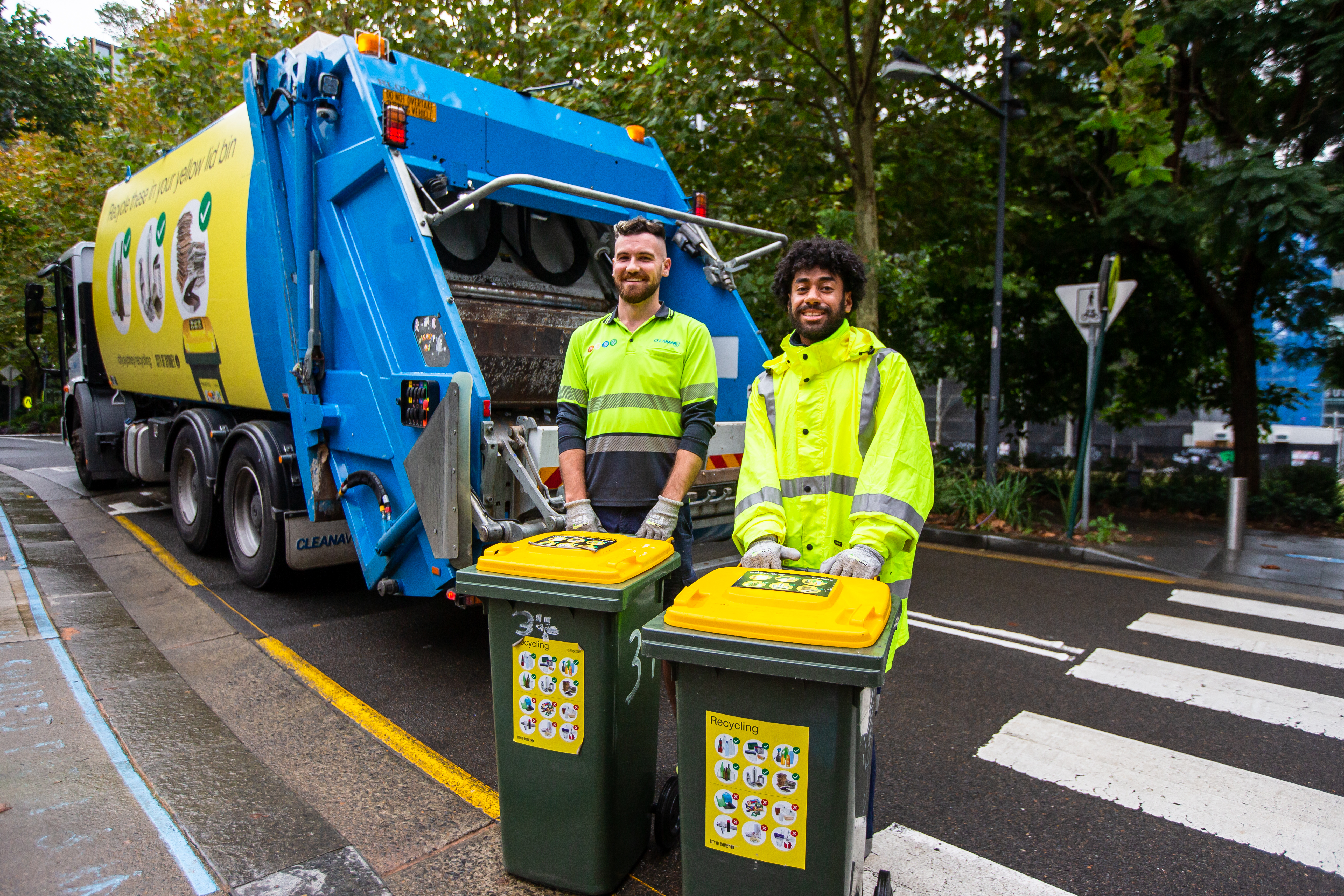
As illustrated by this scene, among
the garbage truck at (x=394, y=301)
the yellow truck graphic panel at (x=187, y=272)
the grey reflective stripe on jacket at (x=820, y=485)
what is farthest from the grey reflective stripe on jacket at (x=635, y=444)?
the yellow truck graphic panel at (x=187, y=272)

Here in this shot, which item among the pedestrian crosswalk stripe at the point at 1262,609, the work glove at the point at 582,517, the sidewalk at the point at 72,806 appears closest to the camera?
the sidewalk at the point at 72,806

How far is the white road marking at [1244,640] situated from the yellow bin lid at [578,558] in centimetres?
406

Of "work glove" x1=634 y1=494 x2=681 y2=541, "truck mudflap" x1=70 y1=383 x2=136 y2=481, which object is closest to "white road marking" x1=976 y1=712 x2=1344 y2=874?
"work glove" x1=634 y1=494 x2=681 y2=541

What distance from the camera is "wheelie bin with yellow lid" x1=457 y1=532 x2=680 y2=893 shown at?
2109 millimetres

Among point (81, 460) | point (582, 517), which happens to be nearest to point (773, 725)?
point (582, 517)

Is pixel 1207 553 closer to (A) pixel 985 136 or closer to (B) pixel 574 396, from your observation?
(A) pixel 985 136

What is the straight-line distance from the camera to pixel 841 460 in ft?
7.14

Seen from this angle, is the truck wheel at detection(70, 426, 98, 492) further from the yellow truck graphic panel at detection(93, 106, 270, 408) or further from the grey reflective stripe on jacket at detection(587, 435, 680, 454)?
the grey reflective stripe on jacket at detection(587, 435, 680, 454)

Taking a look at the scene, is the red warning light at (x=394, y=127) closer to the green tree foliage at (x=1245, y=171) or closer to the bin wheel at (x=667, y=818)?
the bin wheel at (x=667, y=818)

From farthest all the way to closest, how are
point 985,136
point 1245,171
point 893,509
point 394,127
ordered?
1. point 985,136
2. point 1245,171
3. point 394,127
4. point 893,509

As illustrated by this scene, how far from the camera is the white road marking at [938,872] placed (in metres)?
2.32

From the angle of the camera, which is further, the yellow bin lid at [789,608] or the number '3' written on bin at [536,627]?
the number '3' written on bin at [536,627]

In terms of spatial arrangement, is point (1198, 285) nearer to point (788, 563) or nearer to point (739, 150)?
point (739, 150)

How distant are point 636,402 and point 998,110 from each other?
7.57 metres
